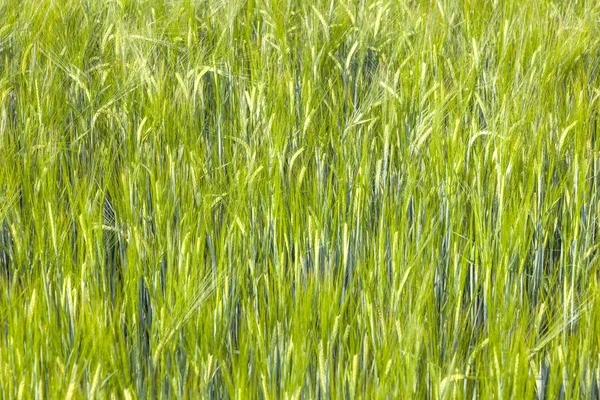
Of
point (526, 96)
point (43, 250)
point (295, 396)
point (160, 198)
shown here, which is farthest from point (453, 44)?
point (295, 396)

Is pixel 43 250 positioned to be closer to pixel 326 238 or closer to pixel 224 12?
pixel 326 238

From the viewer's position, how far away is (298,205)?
1.22 m

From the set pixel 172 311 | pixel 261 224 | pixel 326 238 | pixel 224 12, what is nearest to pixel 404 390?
pixel 172 311

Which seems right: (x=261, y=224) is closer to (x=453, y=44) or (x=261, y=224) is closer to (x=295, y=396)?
(x=295, y=396)

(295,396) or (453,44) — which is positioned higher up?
(453,44)

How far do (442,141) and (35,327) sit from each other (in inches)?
28.0

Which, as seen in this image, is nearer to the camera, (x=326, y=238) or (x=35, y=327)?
(x=35, y=327)

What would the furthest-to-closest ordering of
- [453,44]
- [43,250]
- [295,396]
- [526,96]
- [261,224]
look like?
[453,44], [526,96], [261,224], [43,250], [295,396]

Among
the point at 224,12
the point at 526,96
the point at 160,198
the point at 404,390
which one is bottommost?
the point at 404,390

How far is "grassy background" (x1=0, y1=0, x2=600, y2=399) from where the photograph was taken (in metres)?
0.94

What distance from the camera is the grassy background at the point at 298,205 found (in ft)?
3.08

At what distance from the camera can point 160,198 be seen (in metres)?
1.18

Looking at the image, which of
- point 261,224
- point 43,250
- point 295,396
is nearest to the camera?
point 295,396

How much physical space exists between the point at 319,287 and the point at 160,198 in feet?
0.95
